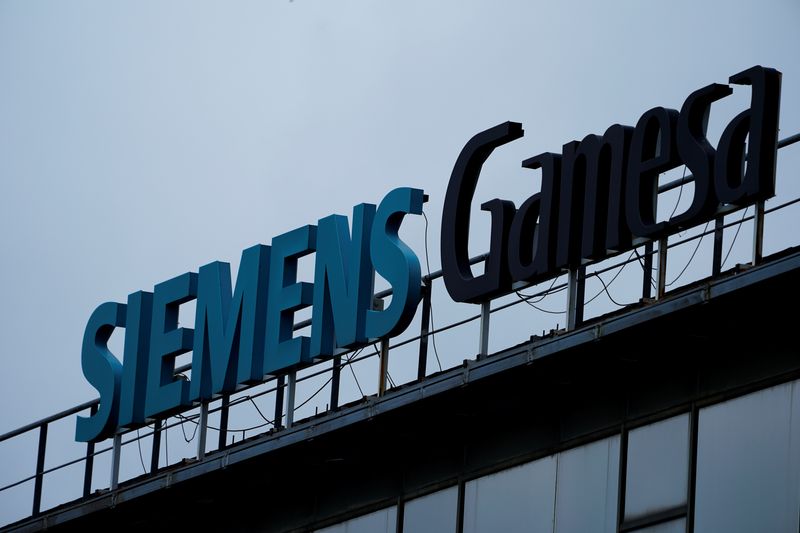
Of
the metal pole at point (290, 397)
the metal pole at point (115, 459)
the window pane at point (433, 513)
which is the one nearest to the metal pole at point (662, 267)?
the window pane at point (433, 513)

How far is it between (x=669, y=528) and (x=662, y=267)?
3.92 meters

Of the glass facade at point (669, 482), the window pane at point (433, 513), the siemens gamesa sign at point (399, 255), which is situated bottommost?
the glass facade at point (669, 482)

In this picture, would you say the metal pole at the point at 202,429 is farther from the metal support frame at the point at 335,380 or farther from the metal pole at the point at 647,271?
the metal pole at the point at 647,271

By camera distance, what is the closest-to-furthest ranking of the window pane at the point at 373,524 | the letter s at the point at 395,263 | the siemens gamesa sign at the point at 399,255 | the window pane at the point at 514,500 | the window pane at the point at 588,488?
1. the window pane at the point at 588,488
2. the siemens gamesa sign at the point at 399,255
3. the window pane at the point at 514,500
4. the window pane at the point at 373,524
5. the letter s at the point at 395,263

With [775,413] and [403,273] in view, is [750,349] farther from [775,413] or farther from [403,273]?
[403,273]

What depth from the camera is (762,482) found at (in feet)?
82.9

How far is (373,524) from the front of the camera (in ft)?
104

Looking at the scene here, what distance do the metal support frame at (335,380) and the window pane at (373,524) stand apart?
Result: 6.65 ft

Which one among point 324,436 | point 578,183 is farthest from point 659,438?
point 324,436

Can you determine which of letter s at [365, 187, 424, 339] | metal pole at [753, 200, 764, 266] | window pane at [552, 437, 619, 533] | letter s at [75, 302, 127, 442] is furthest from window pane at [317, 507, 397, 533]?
metal pole at [753, 200, 764, 266]

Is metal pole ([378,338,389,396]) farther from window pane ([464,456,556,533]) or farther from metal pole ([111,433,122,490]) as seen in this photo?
metal pole ([111,433,122,490])

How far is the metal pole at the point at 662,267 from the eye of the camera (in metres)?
27.3

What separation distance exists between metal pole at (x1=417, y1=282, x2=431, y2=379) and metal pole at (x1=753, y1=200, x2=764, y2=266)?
6944 mm

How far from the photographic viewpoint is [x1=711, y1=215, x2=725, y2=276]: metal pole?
1054 inches
